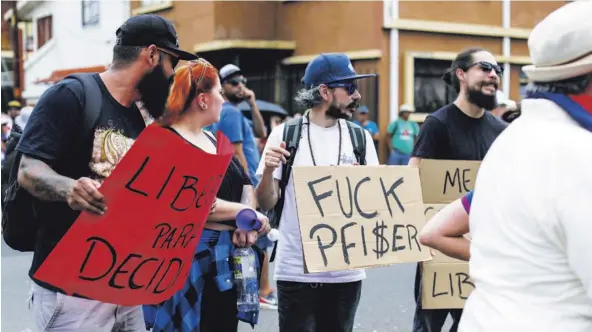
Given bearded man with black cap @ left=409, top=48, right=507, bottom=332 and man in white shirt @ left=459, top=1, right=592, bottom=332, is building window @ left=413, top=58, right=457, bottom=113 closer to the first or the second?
bearded man with black cap @ left=409, top=48, right=507, bottom=332

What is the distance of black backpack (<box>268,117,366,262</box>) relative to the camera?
408 cm

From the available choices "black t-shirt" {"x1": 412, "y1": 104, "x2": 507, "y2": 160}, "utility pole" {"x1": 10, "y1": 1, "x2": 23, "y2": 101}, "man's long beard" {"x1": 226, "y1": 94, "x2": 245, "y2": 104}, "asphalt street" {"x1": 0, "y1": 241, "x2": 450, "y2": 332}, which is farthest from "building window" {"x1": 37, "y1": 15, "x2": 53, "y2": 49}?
"black t-shirt" {"x1": 412, "y1": 104, "x2": 507, "y2": 160}

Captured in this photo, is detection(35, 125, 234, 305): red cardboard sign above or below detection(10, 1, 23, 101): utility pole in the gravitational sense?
below

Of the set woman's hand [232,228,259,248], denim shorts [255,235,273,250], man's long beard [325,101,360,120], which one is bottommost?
denim shorts [255,235,273,250]

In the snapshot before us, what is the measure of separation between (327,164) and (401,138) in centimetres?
1048

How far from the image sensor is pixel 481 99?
4.39 metres

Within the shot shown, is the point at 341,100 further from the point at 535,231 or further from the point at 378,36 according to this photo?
the point at 378,36

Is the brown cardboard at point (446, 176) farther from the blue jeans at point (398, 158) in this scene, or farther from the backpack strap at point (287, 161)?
the blue jeans at point (398, 158)

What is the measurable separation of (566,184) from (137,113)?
5.79 ft

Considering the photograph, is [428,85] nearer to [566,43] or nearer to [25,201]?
[25,201]

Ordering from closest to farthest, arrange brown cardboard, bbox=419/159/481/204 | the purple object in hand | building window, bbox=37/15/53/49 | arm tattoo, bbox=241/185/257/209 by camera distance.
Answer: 1. the purple object in hand
2. arm tattoo, bbox=241/185/257/209
3. brown cardboard, bbox=419/159/481/204
4. building window, bbox=37/15/53/49

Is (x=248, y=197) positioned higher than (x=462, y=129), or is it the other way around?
(x=462, y=129)

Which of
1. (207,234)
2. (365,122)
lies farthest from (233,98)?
(365,122)

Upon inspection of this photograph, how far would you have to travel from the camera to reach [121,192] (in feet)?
9.13
